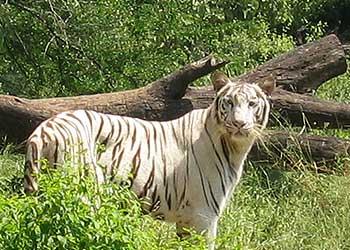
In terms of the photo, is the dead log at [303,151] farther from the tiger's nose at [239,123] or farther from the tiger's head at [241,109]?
the tiger's nose at [239,123]

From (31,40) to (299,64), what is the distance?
4.30 meters

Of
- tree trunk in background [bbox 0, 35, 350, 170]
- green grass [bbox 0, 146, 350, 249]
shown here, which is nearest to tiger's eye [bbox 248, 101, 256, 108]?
green grass [bbox 0, 146, 350, 249]

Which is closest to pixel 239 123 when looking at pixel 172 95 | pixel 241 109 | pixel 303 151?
pixel 241 109

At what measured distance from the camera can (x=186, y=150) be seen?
6.03 meters

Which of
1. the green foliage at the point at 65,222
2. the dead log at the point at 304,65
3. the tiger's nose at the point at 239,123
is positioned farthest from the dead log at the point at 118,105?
the green foliage at the point at 65,222

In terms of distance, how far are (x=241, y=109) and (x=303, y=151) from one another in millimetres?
2145

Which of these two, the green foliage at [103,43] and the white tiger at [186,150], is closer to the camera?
the white tiger at [186,150]

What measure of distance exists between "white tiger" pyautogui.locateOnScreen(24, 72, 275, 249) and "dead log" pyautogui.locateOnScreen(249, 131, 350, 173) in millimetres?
1757

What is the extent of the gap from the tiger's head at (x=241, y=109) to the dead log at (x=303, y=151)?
182 cm

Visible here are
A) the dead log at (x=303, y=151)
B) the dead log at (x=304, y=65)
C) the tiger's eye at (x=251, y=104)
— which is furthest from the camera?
the dead log at (x=303, y=151)

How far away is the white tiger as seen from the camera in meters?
5.80

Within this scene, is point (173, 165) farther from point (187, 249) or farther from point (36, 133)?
point (187, 249)

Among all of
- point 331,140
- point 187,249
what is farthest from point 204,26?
point 187,249

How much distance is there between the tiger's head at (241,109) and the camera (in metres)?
5.83
